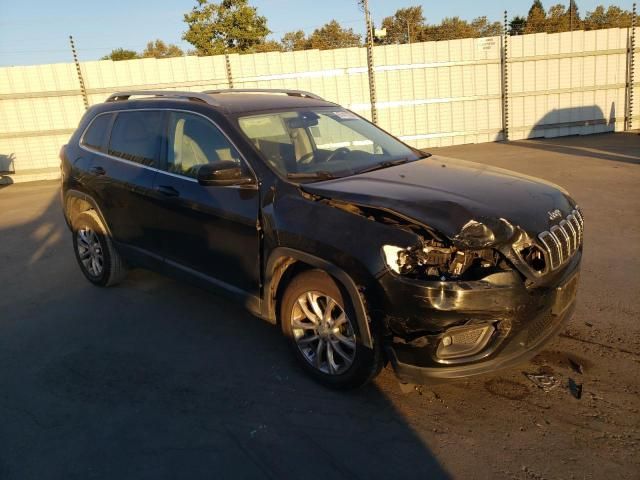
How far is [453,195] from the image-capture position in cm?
312

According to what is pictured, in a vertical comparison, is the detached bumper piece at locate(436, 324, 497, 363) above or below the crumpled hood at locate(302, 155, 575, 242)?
below

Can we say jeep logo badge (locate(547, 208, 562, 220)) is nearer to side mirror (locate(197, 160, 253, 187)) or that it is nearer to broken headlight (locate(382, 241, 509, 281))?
broken headlight (locate(382, 241, 509, 281))

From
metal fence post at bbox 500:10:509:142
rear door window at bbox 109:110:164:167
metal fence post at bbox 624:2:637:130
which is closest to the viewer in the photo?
rear door window at bbox 109:110:164:167

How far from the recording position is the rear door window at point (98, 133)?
Result: 5086 mm

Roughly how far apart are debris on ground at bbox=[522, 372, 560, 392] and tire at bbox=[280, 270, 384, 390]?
1014mm

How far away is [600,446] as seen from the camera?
2.70m

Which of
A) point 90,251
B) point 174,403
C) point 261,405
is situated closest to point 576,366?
point 261,405

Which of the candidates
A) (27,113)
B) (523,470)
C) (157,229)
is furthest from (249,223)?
(27,113)

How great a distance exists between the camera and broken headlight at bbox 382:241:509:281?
9.16 ft

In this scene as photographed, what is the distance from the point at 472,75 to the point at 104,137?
11905mm

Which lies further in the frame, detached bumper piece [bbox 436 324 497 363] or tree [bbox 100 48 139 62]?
tree [bbox 100 48 139 62]

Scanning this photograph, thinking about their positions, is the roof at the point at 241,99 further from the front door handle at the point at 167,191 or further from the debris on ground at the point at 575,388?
the debris on ground at the point at 575,388

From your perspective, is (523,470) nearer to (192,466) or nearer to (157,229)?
(192,466)

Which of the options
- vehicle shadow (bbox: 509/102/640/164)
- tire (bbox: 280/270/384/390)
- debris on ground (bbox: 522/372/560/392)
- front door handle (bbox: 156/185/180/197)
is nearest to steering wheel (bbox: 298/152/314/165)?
tire (bbox: 280/270/384/390)
